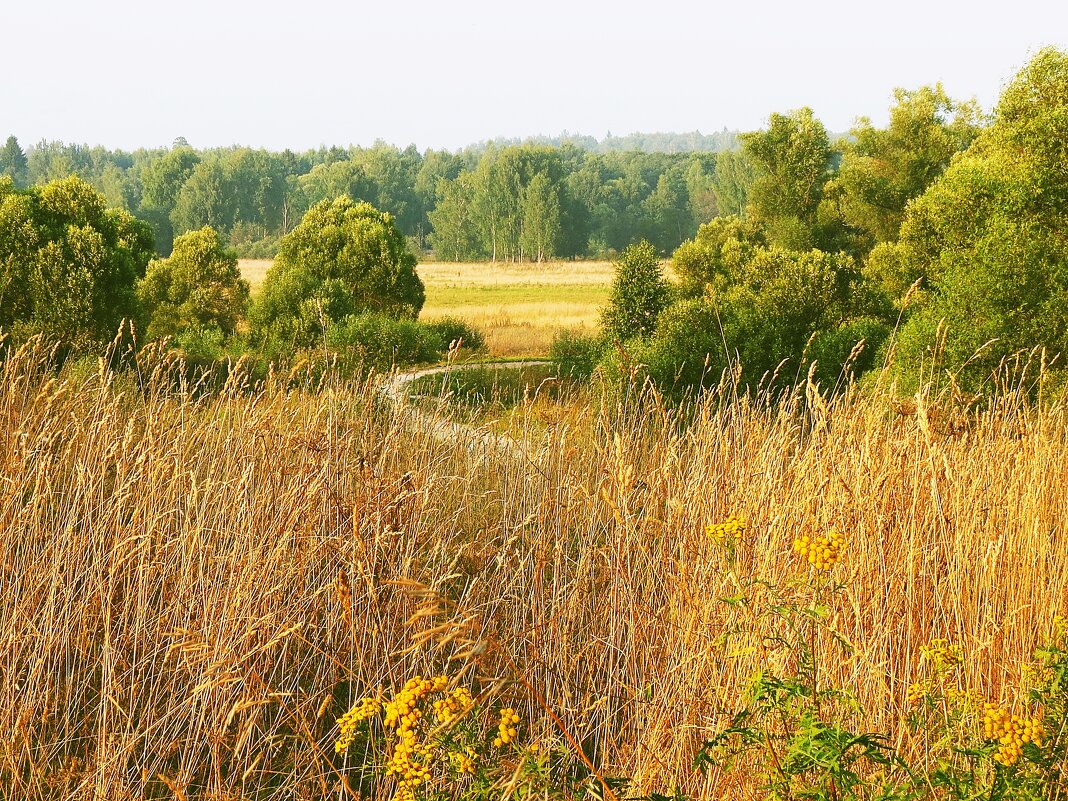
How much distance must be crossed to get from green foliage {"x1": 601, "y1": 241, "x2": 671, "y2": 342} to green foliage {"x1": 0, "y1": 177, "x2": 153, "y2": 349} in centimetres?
652

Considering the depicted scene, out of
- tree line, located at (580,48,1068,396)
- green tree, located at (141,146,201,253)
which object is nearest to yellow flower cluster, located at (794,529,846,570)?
tree line, located at (580,48,1068,396)

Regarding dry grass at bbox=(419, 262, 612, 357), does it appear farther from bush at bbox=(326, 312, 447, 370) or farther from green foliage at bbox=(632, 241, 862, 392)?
green foliage at bbox=(632, 241, 862, 392)

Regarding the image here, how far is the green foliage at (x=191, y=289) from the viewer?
58.2ft

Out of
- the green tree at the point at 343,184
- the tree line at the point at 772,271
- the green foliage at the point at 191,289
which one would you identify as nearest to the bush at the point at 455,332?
the tree line at the point at 772,271

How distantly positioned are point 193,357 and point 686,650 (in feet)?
43.3

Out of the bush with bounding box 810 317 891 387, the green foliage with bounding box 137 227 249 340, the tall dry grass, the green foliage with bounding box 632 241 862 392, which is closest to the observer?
the tall dry grass

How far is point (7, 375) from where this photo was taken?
396 cm

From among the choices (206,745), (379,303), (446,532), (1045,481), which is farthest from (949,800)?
(379,303)

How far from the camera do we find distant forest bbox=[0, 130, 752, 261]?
54.5 meters

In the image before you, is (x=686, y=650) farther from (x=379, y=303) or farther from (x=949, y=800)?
(x=379, y=303)

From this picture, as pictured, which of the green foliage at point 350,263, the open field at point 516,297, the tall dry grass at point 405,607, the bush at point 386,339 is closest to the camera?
the tall dry grass at point 405,607

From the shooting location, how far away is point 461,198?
5912 centimetres

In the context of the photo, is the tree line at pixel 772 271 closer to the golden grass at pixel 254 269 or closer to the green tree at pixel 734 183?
the golden grass at pixel 254 269

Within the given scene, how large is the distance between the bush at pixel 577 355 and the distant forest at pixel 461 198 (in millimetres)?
32119
